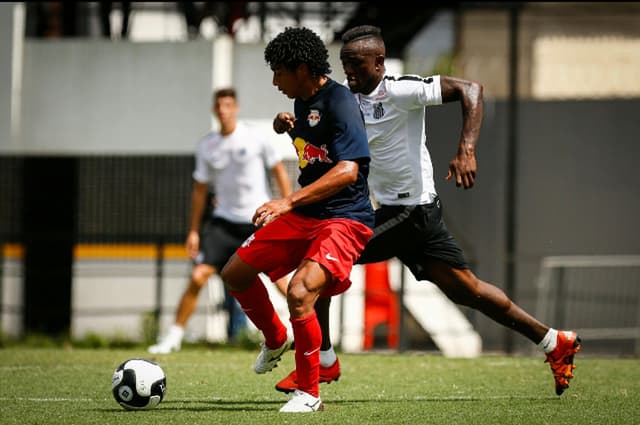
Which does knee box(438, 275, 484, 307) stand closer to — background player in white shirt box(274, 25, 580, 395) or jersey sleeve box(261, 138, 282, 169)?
background player in white shirt box(274, 25, 580, 395)

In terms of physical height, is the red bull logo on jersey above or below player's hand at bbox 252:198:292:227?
above

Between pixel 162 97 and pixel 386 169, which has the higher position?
pixel 162 97

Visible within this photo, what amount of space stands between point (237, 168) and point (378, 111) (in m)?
3.92

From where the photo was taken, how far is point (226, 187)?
10945mm

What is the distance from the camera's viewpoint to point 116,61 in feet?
42.9

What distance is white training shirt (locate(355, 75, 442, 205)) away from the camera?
23.4ft

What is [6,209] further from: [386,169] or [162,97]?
[386,169]

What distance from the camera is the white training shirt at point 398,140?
713 centimetres

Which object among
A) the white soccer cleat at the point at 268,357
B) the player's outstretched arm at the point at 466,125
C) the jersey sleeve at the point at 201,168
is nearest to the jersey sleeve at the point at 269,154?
the jersey sleeve at the point at 201,168

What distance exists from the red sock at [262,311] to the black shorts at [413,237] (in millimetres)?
700

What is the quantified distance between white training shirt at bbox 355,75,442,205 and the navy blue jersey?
604 millimetres

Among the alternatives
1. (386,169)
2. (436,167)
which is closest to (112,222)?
(436,167)

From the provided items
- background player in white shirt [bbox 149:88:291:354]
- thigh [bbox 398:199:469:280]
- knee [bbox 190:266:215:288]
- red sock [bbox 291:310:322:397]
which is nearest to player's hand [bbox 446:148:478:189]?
thigh [bbox 398:199:469:280]

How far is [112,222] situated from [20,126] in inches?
66.9
